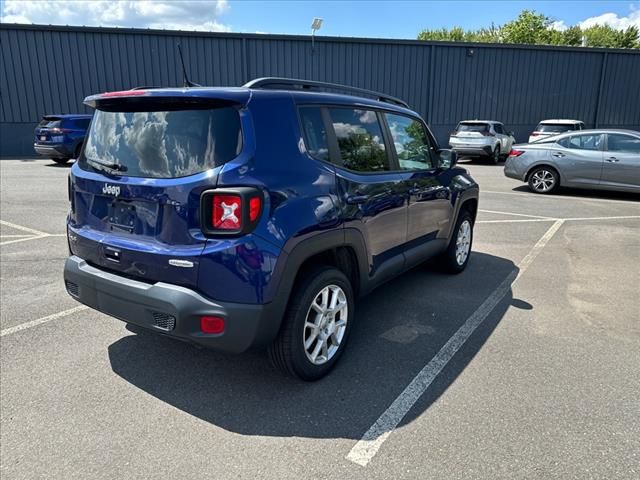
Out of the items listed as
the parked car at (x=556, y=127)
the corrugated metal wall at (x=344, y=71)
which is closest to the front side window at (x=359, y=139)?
the parked car at (x=556, y=127)

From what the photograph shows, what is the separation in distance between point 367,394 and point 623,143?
10.1 meters

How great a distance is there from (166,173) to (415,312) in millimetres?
2570

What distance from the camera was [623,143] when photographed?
33.6ft

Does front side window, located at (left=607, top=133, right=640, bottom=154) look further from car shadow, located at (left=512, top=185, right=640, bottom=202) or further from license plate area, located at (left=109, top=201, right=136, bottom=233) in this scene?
license plate area, located at (left=109, top=201, right=136, bottom=233)

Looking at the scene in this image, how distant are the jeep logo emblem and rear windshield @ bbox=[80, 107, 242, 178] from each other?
0.11 metres

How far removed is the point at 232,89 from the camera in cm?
274

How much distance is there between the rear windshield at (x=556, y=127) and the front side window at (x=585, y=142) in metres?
8.31

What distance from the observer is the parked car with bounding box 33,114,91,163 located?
48.9ft

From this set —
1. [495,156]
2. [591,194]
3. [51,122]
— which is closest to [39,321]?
[591,194]

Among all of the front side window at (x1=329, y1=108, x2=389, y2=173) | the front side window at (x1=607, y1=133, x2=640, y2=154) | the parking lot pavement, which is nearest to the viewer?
the parking lot pavement

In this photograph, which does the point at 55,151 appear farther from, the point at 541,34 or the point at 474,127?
the point at 541,34

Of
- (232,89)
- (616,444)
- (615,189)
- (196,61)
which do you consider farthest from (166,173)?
(196,61)

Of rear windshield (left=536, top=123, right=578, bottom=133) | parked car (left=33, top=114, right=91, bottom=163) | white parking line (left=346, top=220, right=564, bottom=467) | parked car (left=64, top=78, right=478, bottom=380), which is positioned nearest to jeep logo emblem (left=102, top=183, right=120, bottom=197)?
parked car (left=64, top=78, right=478, bottom=380)

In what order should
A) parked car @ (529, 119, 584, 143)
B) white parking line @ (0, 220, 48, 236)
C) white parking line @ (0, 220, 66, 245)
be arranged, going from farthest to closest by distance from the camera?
parked car @ (529, 119, 584, 143) → white parking line @ (0, 220, 48, 236) → white parking line @ (0, 220, 66, 245)
